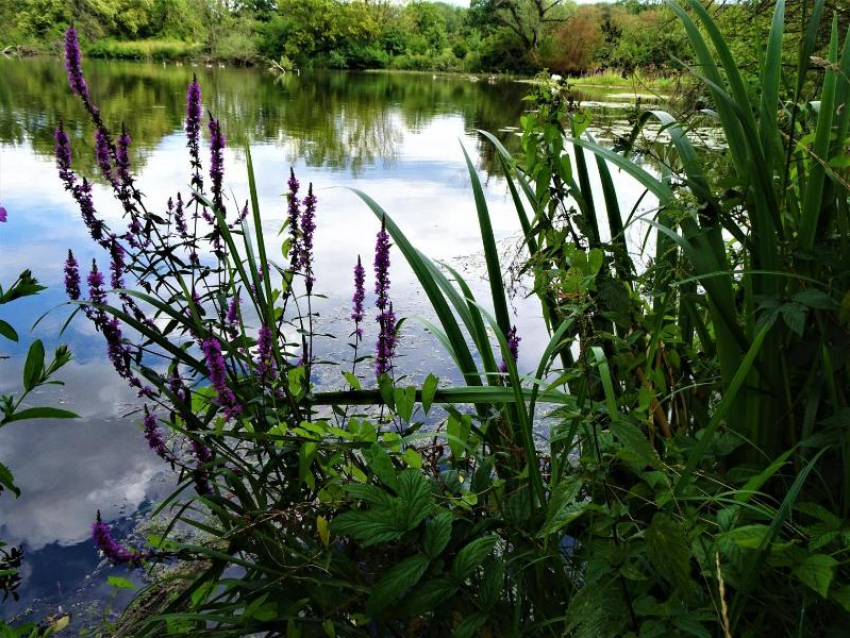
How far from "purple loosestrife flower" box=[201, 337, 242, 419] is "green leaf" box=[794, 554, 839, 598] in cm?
85

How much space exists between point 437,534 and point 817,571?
0.43 m

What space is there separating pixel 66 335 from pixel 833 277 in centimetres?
317

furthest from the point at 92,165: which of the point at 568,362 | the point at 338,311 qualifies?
the point at 568,362

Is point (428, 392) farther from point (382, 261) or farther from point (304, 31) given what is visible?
point (304, 31)

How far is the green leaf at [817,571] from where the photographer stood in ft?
2.04

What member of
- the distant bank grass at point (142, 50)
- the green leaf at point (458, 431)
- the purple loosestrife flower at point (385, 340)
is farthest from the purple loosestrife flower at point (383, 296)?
the distant bank grass at point (142, 50)

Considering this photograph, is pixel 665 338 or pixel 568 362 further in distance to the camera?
pixel 568 362

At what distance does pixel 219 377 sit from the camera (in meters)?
1.02

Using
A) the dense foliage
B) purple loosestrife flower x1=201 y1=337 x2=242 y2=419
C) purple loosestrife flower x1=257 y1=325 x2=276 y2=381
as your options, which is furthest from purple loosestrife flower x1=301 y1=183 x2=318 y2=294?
the dense foliage

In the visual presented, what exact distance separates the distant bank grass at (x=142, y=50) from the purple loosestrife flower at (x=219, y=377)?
32809 millimetres

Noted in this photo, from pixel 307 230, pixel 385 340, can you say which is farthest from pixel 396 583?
pixel 307 230

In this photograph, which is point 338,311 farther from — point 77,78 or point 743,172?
point 743,172

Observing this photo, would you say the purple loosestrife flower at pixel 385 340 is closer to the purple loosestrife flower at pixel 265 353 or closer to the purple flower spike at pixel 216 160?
the purple loosestrife flower at pixel 265 353

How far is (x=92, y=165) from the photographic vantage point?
6.06 metres
